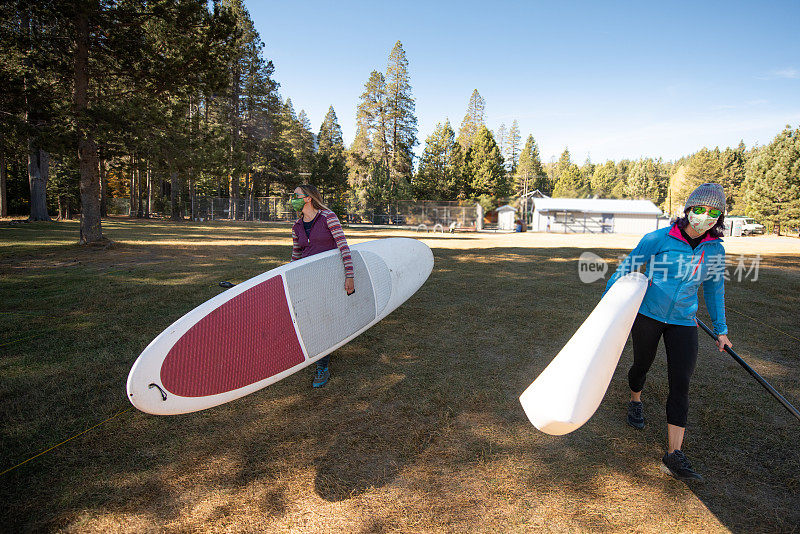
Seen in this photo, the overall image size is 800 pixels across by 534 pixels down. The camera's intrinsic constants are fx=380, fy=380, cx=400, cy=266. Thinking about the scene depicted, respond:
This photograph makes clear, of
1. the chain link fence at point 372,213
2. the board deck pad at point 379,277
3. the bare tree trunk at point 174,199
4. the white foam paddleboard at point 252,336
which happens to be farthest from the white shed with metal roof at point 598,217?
the white foam paddleboard at point 252,336

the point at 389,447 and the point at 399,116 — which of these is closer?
the point at 389,447

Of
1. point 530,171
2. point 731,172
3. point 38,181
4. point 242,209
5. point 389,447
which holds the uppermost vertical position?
point 530,171

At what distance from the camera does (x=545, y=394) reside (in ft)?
7.30

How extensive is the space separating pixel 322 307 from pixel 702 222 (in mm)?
3348

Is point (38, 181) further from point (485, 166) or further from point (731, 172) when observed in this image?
point (731, 172)

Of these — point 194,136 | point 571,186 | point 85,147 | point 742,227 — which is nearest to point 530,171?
point 571,186

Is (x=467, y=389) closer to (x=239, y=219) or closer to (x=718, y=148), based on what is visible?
(x=239, y=219)

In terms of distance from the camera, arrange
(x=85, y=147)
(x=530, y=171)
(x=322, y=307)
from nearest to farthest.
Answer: (x=322, y=307)
(x=85, y=147)
(x=530, y=171)

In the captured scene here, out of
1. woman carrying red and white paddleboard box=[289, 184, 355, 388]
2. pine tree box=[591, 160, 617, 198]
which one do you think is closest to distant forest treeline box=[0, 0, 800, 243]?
pine tree box=[591, 160, 617, 198]

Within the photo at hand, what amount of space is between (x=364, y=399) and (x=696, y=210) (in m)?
3.05

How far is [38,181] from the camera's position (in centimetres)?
2248

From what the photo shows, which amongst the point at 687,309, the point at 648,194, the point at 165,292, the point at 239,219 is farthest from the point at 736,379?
the point at 648,194

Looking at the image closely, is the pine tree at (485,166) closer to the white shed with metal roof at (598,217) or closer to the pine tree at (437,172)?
the pine tree at (437,172)

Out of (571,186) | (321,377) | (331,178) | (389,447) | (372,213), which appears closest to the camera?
(389,447)
